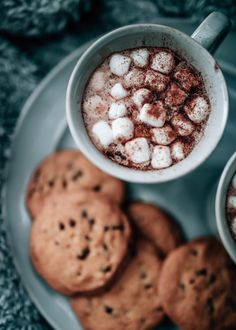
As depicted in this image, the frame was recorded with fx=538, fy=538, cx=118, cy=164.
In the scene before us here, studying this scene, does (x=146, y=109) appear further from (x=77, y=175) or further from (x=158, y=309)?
(x=158, y=309)

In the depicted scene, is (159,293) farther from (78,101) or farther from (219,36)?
(219,36)

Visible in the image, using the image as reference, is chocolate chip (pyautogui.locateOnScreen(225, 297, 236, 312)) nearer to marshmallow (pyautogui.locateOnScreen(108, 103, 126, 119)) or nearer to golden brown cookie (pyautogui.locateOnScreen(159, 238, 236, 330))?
golden brown cookie (pyautogui.locateOnScreen(159, 238, 236, 330))

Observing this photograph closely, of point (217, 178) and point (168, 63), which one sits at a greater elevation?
point (168, 63)

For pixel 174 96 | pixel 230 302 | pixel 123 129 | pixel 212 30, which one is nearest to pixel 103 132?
pixel 123 129

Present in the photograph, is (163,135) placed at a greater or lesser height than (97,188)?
greater

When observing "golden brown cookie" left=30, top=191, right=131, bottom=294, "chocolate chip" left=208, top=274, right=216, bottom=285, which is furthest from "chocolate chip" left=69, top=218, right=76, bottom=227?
"chocolate chip" left=208, top=274, right=216, bottom=285

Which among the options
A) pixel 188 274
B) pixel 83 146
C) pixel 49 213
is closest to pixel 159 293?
pixel 188 274
